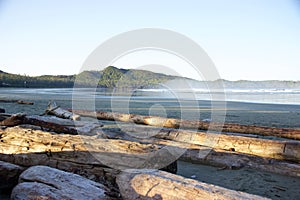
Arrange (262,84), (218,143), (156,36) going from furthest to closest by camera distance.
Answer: (262,84) → (156,36) → (218,143)

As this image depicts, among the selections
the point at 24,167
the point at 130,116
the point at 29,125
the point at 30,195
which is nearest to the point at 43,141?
the point at 24,167

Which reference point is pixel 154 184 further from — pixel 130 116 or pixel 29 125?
pixel 130 116

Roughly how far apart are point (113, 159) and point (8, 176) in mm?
1563

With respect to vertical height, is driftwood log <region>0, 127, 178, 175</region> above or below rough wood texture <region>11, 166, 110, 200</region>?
above

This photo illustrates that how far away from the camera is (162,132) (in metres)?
6.57

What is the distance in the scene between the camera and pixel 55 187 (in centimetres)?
274

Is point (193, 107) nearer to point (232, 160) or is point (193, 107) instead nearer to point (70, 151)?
point (232, 160)

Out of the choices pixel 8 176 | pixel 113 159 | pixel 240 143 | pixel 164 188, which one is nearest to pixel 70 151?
pixel 113 159

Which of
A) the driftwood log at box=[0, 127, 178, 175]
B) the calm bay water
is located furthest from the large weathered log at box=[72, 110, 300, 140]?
the driftwood log at box=[0, 127, 178, 175]

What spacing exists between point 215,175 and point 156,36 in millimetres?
6032

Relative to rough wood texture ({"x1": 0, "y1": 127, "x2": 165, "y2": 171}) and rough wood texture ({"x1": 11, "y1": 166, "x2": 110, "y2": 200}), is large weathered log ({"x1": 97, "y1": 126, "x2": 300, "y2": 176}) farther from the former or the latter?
rough wood texture ({"x1": 11, "y1": 166, "x2": 110, "y2": 200})

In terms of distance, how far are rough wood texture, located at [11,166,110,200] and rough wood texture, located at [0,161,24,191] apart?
0.57 metres

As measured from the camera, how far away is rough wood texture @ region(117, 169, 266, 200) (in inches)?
94.9

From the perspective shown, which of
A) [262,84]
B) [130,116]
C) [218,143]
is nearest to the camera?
[218,143]
